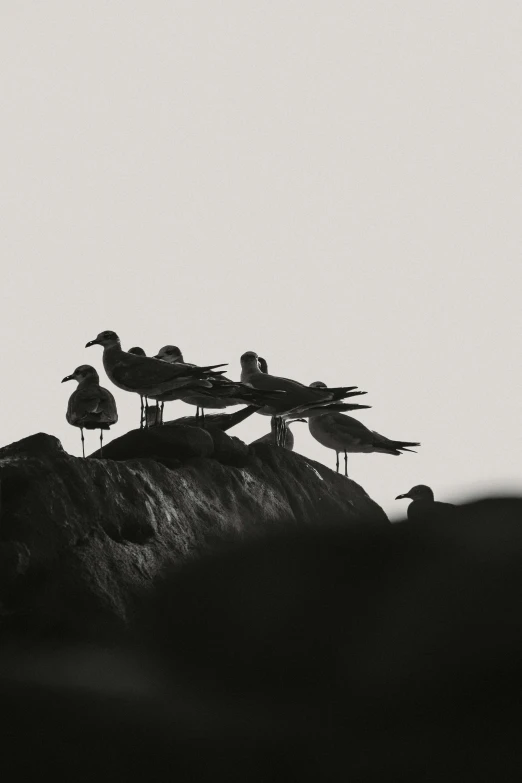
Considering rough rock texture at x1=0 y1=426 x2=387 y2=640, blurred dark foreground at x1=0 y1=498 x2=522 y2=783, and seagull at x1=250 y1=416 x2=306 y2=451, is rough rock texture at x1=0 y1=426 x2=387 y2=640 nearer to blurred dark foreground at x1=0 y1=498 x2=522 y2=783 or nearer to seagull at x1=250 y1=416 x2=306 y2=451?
blurred dark foreground at x1=0 y1=498 x2=522 y2=783

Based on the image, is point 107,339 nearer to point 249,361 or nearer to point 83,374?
point 83,374

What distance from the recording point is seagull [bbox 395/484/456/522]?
1695 centimetres

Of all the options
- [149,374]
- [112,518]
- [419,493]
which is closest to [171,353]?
[149,374]

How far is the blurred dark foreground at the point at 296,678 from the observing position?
Answer: 10992 millimetres

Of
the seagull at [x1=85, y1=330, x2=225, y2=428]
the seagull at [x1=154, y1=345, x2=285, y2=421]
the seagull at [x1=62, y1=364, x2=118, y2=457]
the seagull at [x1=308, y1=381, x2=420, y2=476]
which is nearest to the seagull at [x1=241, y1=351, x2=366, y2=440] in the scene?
the seagull at [x1=154, y1=345, x2=285, y2=421]

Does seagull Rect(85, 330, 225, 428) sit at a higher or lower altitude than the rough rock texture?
higher

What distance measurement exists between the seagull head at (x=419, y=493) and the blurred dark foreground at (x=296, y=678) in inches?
193

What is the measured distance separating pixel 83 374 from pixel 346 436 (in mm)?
4587

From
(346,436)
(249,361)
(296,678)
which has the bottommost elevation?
(296,678)

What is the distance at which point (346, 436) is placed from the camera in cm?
2000

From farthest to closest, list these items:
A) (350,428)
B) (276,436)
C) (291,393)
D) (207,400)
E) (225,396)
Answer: (350,428) < (276,436) < (291,393) < (207,400) < (225,396)

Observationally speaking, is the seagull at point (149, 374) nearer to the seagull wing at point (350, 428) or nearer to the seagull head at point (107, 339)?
the seagull head at point (107, 339)

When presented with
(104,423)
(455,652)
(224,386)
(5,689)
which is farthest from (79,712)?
(224,386)

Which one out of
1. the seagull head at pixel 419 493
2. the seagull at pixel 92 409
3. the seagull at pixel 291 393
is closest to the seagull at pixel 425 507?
the seagull head at pixel 419 493
